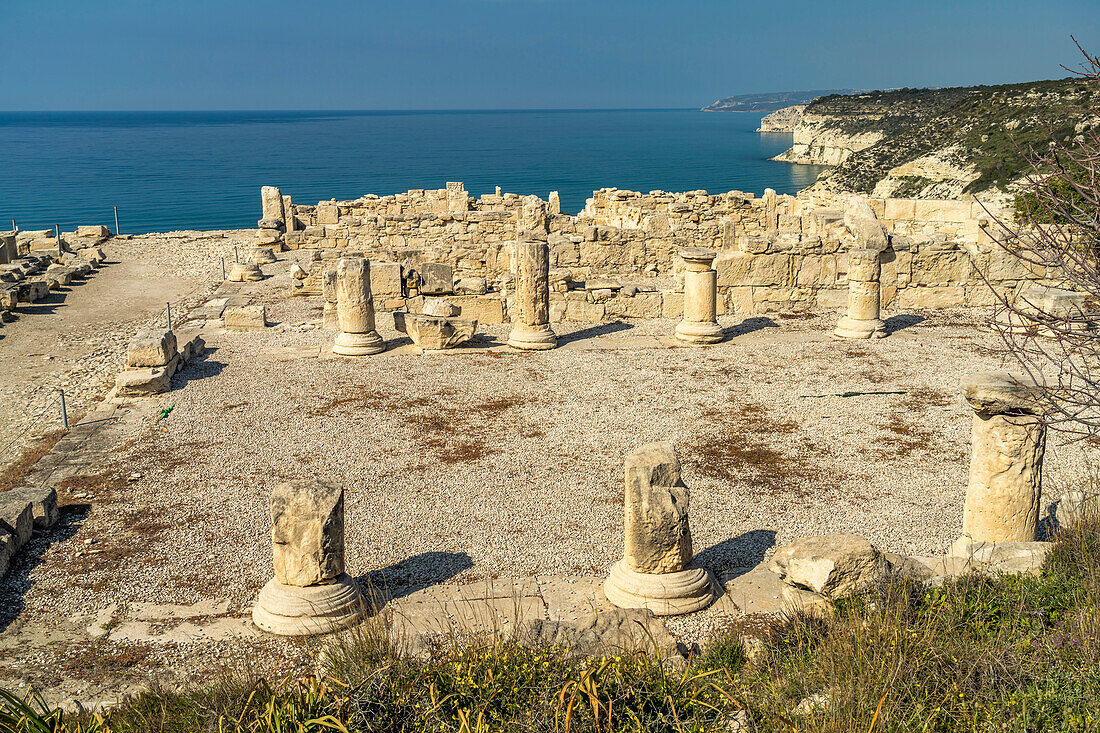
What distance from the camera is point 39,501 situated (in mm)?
7684

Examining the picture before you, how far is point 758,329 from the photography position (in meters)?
14.7

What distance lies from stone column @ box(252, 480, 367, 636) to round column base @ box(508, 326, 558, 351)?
7256mm

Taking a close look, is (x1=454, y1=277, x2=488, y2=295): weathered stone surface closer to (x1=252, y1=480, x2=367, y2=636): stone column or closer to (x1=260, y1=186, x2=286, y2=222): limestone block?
(x1=252, y1=480, x2=367, y2=636): stone column

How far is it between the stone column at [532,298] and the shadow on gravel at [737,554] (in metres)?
6.60

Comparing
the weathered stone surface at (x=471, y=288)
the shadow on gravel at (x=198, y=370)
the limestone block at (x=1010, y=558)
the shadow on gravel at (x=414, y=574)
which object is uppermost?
the weathered stone surface at (x=471, y=288)

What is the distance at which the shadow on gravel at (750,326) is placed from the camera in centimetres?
1456

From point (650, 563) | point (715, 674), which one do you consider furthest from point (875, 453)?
point (715, 674)

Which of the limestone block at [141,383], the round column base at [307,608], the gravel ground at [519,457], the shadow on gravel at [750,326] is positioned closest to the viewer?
the round column base at [307,608]

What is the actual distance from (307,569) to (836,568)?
3.78m

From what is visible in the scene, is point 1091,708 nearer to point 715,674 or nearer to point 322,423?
point 715,674

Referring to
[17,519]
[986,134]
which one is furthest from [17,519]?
[986,134]

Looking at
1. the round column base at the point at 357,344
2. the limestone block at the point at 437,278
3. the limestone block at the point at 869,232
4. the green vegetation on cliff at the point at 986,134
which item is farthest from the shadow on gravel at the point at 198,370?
the green vegetation on cliff at the point at 986,134

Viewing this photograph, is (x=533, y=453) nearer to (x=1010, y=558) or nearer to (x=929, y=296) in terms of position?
(x=1010, y=558)

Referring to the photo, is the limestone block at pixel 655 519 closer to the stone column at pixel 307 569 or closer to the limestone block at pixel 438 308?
the stone column at pixel 307 569
